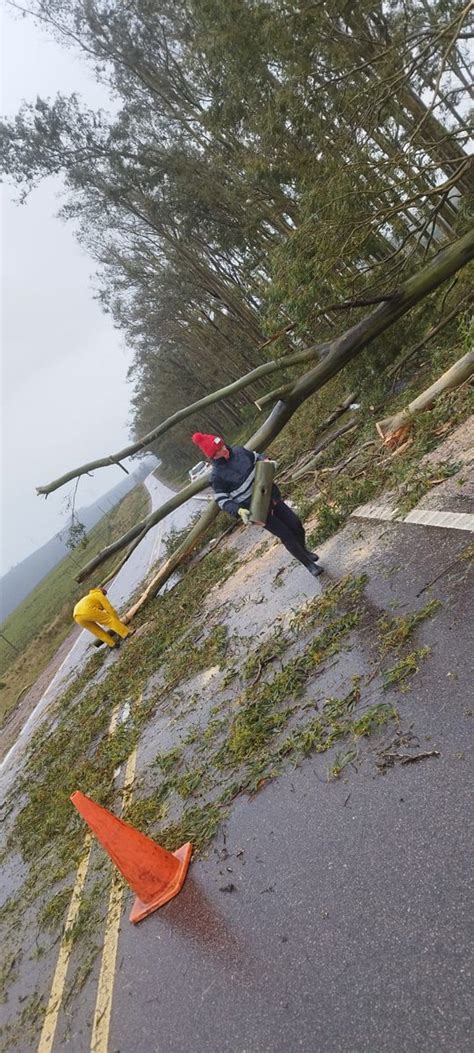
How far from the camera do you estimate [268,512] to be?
5953mm

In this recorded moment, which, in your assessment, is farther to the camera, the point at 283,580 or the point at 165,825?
the point at 283,580

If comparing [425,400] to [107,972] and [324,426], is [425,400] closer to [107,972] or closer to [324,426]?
[324,426]

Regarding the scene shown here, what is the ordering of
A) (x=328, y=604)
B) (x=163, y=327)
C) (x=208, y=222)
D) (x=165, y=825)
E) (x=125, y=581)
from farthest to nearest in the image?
(x=163, y=327) → (x=208, y=222) → (x=125, y=581) → (x=328, y=604) → (x=165, y=825)

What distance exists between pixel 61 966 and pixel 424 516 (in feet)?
14.8

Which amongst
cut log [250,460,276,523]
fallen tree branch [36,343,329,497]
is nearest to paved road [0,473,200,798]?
fallen tree branch [36,343,329,497]

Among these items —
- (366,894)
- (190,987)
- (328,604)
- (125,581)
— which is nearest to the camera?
(366,894)

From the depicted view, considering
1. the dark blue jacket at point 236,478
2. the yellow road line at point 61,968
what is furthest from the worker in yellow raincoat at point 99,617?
the yellow road line at point 61,968

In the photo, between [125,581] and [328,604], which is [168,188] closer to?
[125,581]

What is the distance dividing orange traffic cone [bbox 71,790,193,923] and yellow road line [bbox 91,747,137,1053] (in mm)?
222

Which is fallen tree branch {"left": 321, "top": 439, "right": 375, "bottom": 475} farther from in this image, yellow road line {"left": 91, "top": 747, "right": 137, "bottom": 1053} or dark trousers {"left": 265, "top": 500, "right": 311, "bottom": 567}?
yellow road line {"left": 91, "top": 747, "right": 137, "bottom": 1053}

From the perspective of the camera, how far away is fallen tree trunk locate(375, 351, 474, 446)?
A: 6.46m

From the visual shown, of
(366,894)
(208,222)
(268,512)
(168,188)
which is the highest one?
(168,188)

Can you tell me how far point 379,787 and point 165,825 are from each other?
2.02m

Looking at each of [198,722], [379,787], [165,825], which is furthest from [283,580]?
[379,787]
